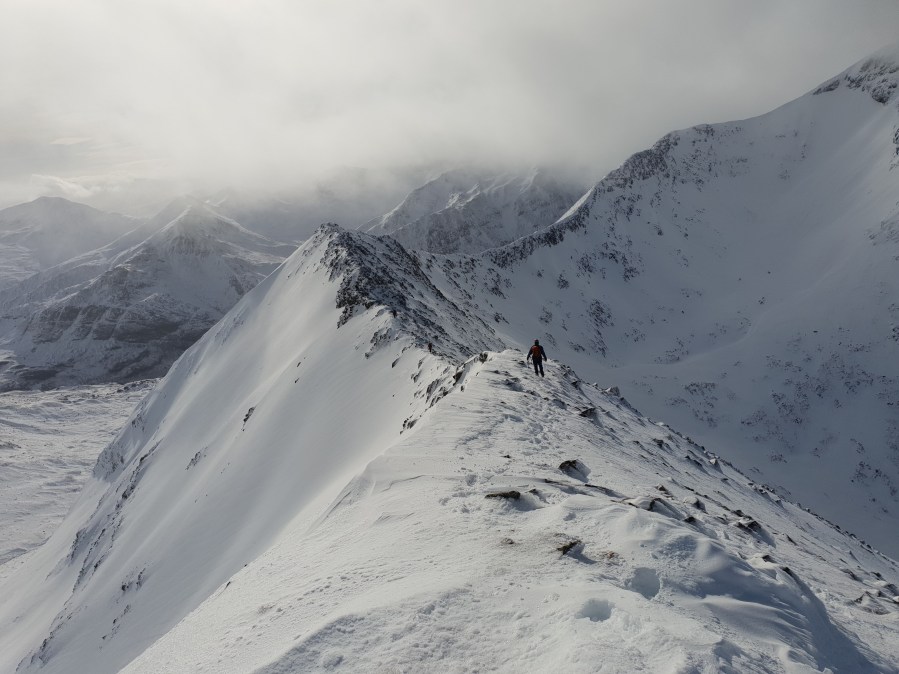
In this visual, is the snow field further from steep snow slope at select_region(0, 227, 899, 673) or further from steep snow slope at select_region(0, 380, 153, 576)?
steep snow slope at select_region(0, 380, 153, 576)

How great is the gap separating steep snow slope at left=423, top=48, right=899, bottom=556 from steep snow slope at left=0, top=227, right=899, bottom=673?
2648cm

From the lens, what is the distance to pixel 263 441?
1039 inches

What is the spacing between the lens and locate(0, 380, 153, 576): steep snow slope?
69.4 m

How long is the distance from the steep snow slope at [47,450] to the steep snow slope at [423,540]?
36.1 metres

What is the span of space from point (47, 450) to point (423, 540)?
111m

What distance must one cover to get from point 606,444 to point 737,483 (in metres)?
12.4

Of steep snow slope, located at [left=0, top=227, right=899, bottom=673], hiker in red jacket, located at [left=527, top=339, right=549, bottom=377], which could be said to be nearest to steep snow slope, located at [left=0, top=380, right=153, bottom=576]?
steep snow slope, located at [left=0, top=227, right=899, bottom=673]

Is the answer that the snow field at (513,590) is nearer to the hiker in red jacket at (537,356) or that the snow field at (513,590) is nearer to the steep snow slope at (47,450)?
the hiker in red jacket at (537,356)

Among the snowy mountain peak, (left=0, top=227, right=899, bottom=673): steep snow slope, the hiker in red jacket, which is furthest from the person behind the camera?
the snowy mountain peak

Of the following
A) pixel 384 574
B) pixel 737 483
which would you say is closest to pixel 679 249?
pixel 737 483

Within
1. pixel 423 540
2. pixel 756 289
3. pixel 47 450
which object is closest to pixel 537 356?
pixel 423 540

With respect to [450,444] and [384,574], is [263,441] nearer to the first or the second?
[450,444]

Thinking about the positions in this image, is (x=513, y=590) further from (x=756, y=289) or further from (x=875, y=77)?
(x=875, y=77)

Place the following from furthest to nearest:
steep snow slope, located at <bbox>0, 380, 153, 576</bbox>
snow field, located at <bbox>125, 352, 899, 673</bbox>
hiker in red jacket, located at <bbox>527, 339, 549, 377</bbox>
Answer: steep snow slope, located at <bbox>0, 380, 153, 576</bbox>, hiker in red jacket, located at <bbox>527, 339, 549, 377</bbox>, snow field, located at <bbox>125, 352, 899, 673</bbox>
